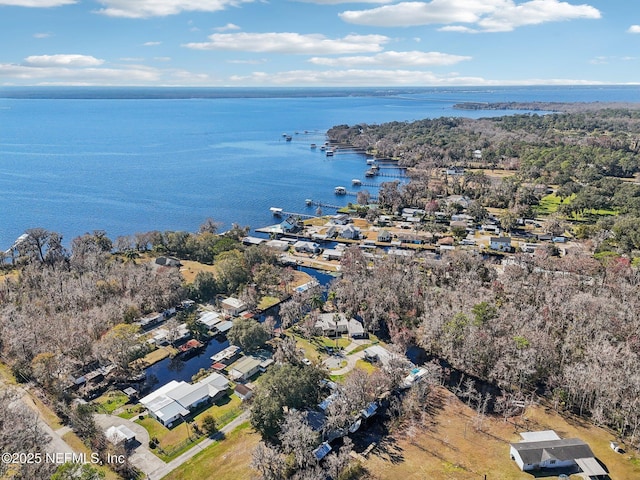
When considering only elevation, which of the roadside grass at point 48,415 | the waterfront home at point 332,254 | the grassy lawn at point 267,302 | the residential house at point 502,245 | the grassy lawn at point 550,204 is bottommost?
the roadside grass at point 48,415

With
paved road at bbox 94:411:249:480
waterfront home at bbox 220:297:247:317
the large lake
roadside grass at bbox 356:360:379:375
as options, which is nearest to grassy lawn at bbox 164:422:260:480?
paved road at bbox 94:411:249:480

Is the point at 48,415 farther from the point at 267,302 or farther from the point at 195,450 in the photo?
the point at 267,302

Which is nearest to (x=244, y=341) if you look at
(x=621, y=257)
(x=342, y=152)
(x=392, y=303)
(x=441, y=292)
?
(x=392, y=303)

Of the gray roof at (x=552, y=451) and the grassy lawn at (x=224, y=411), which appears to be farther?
the grassy lawn at (x=224, y=411)

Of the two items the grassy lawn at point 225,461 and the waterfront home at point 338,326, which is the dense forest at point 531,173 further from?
the grassy lawn at point 225,461

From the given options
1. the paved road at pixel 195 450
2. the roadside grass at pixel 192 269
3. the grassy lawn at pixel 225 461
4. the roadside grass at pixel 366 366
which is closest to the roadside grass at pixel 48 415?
the paved road at pixel 195 450

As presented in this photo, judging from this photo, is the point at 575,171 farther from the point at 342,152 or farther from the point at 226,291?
the point at 226,291

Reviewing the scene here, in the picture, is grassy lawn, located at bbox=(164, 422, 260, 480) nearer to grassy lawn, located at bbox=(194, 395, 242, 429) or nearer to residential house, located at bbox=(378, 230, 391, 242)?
grassy lawn, located at bbox=(194, 395, 242, 429)
